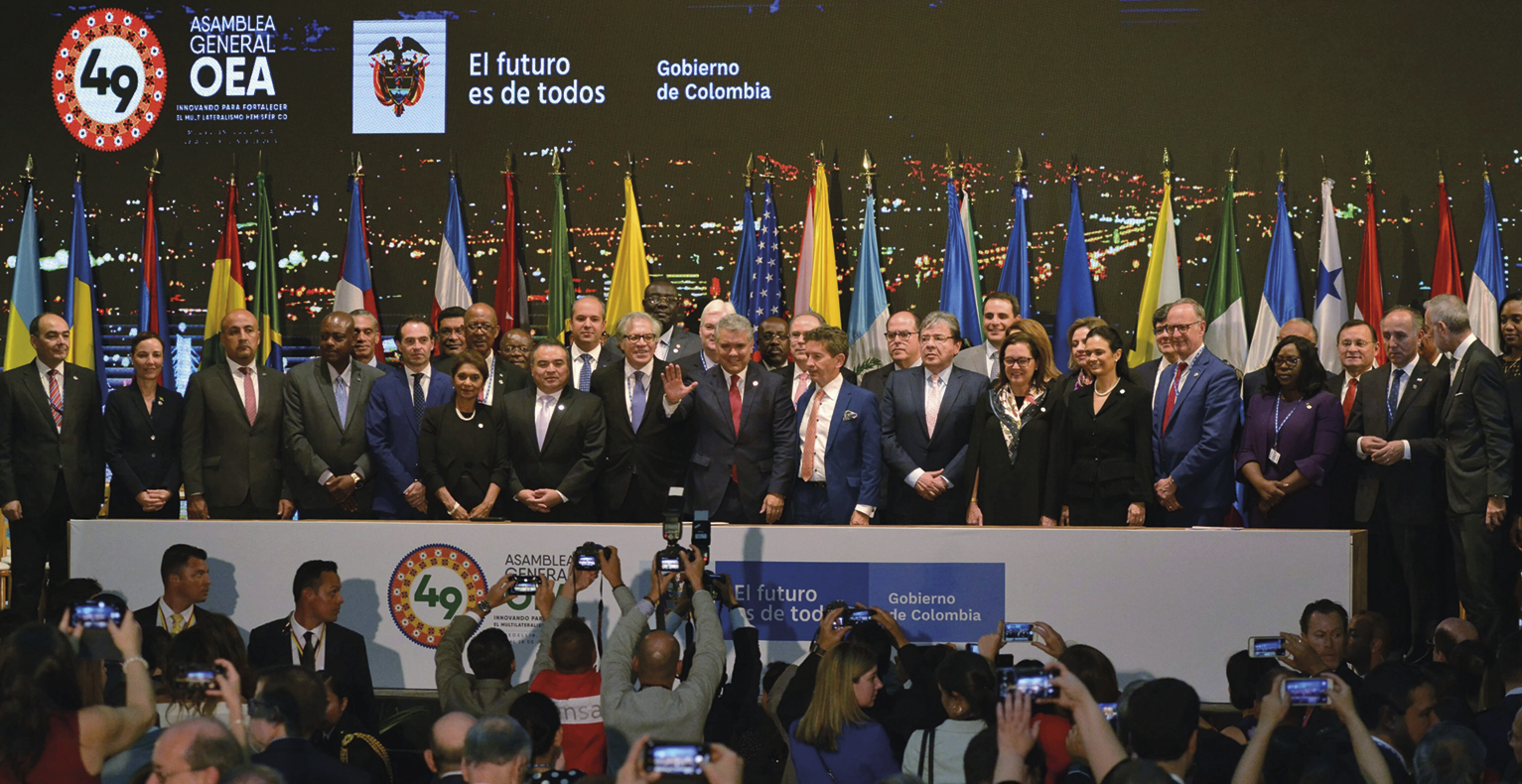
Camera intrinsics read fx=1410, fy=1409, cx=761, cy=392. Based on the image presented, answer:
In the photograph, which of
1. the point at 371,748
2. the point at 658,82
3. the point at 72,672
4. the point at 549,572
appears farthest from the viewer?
the point at 658,82

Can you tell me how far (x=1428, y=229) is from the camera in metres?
9.02

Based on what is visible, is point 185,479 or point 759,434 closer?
point 759,434

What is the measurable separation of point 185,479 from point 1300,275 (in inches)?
266

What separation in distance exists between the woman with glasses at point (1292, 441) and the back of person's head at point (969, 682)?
3.20m

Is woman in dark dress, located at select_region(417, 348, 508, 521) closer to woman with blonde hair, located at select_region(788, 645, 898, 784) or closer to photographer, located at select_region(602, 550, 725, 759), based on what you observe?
photographer, located at select_region(602, 550, 725, 759)

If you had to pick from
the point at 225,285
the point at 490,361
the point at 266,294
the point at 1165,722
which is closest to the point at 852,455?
the point at 490,361

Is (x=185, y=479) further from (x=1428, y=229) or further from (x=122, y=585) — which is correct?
(x=1428, y=229)

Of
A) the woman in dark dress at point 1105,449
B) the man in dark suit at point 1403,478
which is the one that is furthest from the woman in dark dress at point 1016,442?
the man in dark suit at point 1403,478

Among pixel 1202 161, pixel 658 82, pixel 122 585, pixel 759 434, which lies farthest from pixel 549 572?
pixel 1202 161

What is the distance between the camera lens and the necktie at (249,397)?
275 inches

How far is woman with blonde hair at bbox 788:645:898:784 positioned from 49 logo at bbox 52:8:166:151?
25.6 feet

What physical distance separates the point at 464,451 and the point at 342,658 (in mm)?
1598

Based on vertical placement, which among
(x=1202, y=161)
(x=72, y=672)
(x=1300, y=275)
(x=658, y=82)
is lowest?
(x=72, y=672)

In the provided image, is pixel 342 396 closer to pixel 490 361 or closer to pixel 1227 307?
pixel 490 361
